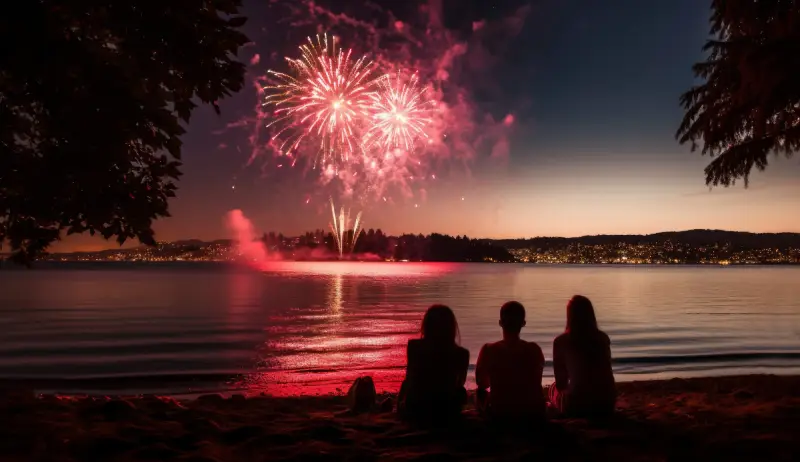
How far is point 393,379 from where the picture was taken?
15547 millimetres

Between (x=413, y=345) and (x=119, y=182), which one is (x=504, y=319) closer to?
(x=413, y=345)

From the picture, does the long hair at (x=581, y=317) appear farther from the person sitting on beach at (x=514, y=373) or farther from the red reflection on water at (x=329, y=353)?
the red reflection on water at (x=329, y=353)

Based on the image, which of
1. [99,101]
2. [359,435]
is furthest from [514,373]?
[99,101]

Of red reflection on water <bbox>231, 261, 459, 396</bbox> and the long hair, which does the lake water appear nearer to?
red reflection on water <bbox>231, 261, 459, 396</bbox>

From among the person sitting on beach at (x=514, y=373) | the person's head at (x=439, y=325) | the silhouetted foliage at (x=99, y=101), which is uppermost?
the silhouetted foliage at (x=99, y=101)

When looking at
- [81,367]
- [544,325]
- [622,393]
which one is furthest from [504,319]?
[544,325]

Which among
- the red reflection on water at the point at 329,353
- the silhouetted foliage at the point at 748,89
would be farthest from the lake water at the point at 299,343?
the silhouetted foliage at the point at 748,89

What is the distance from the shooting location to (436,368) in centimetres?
690

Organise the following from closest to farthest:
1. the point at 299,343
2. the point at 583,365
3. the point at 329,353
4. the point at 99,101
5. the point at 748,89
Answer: the point at 99,101 → the point at 583,365 → the point at 748,89 → the point at 329,353 → the point at 299,343

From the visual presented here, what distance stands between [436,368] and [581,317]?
5.87 feet

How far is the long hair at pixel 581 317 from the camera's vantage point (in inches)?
281

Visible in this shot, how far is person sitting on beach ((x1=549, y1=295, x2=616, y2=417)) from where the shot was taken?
7.18m

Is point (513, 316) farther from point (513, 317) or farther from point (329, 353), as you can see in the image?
point (329, 353)

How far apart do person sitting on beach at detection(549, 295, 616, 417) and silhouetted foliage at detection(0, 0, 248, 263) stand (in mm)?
4905
